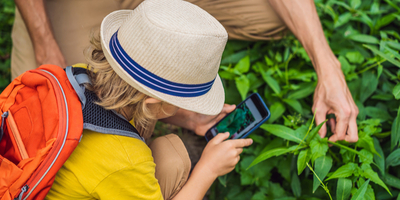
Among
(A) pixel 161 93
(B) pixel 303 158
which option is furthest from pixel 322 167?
(A) pixel 161 93

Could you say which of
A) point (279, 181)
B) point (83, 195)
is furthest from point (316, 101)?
point (83, 195)

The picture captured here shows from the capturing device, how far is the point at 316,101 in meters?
1.32

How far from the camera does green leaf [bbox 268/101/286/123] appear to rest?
151 cm

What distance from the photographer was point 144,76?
0.89 metres

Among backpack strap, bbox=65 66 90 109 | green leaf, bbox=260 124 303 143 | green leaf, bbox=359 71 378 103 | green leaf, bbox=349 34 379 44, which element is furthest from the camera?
green leaf, bbox=349 34 379 44

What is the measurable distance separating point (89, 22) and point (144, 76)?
91 centimetres

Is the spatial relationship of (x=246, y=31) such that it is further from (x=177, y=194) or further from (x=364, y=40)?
(x=177, y=194)

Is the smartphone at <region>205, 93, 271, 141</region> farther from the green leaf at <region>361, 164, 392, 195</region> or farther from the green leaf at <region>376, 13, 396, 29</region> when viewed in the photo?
the green leaf at <region>376, 13, 396, 29</region>

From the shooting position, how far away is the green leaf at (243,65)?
5.54ft

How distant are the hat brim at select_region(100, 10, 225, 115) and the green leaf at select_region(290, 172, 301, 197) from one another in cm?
65

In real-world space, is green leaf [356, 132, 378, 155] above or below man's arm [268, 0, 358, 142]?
below

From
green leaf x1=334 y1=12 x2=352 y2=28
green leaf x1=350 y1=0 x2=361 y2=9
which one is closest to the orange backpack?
green leaf x1=334 y1=12 x2=352 y2=28

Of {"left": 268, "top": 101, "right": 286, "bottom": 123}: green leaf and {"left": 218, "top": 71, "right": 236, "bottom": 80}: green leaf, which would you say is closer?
{"left": 268, "top": 101, "right": 286, "bottom": 123}: green leaf

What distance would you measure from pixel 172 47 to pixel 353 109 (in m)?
0.90
